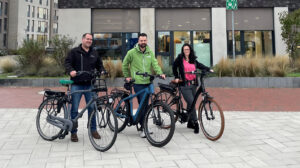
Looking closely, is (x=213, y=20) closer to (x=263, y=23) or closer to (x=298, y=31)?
(x=263, y=23)

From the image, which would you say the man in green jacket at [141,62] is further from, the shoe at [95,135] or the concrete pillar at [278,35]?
the concrete pillar at [278,35]

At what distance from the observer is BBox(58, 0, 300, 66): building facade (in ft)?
64.4

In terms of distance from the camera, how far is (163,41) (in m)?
19.8

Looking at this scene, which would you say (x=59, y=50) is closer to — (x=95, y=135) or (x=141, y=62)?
(x=141, y=62)

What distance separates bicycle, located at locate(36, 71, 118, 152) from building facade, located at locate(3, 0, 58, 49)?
48614mm

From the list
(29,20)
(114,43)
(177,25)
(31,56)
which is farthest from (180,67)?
(29,20)

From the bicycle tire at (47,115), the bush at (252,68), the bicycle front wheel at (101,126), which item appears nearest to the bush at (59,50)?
the bush at (252,68)

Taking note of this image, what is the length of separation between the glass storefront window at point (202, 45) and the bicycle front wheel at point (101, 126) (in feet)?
53.9

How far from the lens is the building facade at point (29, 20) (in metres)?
55.0

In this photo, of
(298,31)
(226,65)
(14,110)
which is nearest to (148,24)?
(226,65)

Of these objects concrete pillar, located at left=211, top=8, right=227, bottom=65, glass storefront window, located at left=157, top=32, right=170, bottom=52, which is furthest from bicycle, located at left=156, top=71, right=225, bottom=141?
concrete pillar, located at left=211, top=8, right=227, bottom=65

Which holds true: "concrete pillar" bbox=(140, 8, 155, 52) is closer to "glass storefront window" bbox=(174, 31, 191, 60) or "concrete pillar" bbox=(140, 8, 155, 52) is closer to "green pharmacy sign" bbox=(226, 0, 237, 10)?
"glass storefront window" bbox=(174, 31, 191, 60)

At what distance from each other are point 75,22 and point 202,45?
32.4ft

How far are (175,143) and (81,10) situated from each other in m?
17.5
